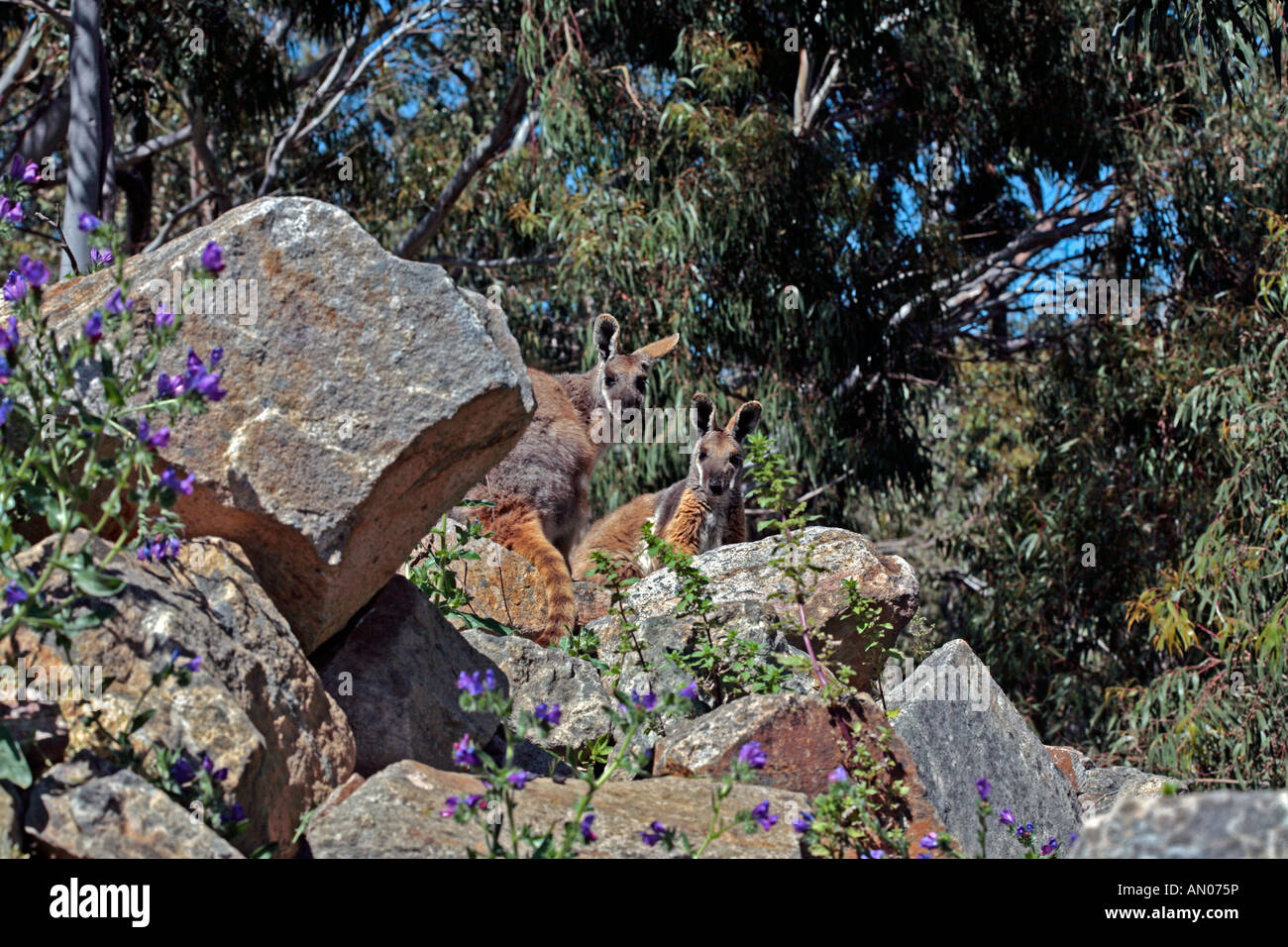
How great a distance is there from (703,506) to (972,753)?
380 cm

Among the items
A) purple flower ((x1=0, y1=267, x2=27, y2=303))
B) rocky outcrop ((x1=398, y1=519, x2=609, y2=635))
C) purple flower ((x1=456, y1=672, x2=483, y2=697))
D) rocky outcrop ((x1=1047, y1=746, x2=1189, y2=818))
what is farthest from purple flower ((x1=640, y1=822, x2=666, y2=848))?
rocky outcrop ((x1=1047, y1=746, x2=1189, y2=818))

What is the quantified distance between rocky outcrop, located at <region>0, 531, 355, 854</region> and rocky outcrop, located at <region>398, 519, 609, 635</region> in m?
2.32

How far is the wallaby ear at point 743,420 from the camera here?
8461mm

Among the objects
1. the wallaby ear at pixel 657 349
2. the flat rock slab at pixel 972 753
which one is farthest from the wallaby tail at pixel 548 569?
the wallaby ear at pixel 657 349

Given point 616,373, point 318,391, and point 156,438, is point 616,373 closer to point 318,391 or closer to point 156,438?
point 318,391

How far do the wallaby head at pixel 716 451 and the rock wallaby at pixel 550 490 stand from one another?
2.00 feet

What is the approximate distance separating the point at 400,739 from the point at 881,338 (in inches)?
432

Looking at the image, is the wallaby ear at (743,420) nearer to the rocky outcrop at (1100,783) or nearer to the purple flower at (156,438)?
the rocky outcrop at (1100,783)

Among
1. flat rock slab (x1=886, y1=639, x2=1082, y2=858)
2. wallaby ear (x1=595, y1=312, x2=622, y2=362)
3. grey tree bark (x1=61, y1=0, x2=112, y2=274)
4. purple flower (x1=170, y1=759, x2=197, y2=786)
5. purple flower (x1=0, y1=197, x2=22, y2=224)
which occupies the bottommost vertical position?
flat rock slab (x1=886, y1=639, x2=1082, y2=858)

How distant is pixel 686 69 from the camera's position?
46.0 ft

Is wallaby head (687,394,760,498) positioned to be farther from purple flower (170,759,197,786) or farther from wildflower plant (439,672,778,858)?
purple flower (170,759,197,786)

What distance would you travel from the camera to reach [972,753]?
4.94 meters

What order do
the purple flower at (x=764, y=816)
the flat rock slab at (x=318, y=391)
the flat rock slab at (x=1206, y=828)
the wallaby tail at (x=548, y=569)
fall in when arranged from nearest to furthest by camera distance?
the flat rock slab at (x=1206, y=828) < the purple flower at (x=764, y=816) < the flat rock slab at (x=318, y=391) < the wallaby tail at (x=548, y=569)

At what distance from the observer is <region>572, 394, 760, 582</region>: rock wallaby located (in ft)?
27.6
